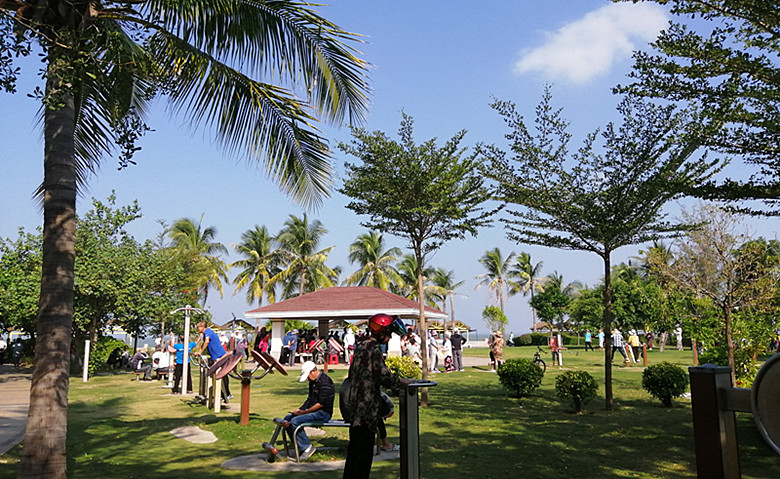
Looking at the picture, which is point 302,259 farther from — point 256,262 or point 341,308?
point 341,308

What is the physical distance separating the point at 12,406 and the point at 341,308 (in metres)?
13.4

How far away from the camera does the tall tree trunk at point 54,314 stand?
506 centimetres

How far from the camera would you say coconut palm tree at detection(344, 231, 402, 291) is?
56.7 meters

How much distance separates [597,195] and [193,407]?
1023 cm

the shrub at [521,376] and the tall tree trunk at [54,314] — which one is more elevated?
the tall tree trunk at [54,314]

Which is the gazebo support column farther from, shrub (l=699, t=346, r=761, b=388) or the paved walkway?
shrub (l=699, t=346, r=761, b=388)

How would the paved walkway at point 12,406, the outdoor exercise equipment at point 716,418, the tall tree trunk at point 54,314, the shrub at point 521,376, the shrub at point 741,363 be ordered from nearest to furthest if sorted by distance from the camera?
the outdoor exercise equipment at point 716,418 → the tall tree trunk at point 54,314 → the paved walkway at point 12,406 → the shrub at point 741,363 → the shrub at point 521,376

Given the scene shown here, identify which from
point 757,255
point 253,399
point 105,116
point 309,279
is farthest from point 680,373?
point 309,279

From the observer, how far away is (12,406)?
1371 cm

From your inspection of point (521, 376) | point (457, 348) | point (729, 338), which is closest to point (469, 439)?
point (521, 376)

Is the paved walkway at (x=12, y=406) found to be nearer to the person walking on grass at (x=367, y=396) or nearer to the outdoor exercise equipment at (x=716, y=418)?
the person walking on grass at (x=367, y=396)

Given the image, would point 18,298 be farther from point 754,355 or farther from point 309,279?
point 309,279

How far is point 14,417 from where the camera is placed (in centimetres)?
1185

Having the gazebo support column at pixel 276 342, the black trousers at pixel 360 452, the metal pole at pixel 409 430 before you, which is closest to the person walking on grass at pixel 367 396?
Result: the black trousers at pixel 360 452
